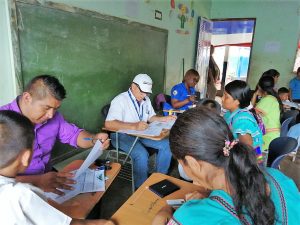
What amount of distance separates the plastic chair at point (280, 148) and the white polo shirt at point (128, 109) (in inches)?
52.7

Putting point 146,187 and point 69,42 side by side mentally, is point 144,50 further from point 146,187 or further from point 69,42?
point 146,187

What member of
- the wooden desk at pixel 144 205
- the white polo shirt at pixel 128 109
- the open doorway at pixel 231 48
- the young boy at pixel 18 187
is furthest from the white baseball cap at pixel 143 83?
the open doorway at pixel 231 48

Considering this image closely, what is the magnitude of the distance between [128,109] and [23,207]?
1763 millimetres

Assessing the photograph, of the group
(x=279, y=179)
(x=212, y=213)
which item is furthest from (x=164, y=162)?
(x=212, y=213)

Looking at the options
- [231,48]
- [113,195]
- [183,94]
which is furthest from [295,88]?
[113,195]

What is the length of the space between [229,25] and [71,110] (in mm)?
5945

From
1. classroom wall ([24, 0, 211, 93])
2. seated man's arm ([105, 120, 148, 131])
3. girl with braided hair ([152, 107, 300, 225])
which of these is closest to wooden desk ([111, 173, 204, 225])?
girl with braided hair ([152, 107, 300, 225])

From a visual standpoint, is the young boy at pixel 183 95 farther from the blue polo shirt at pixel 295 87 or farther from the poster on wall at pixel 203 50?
the blue polo shirt at pixel 295 87

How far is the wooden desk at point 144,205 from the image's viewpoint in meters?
0.99

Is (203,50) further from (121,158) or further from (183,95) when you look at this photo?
(121,158)

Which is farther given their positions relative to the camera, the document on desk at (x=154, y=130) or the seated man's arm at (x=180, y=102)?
the seated man's arm at (x=180, y=102)

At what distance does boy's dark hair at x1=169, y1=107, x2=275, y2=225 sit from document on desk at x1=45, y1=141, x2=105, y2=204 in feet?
1.90

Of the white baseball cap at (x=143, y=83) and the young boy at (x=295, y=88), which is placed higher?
the white baseball cap at (x=143, y=83)

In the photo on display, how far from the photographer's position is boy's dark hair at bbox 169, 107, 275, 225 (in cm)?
69
